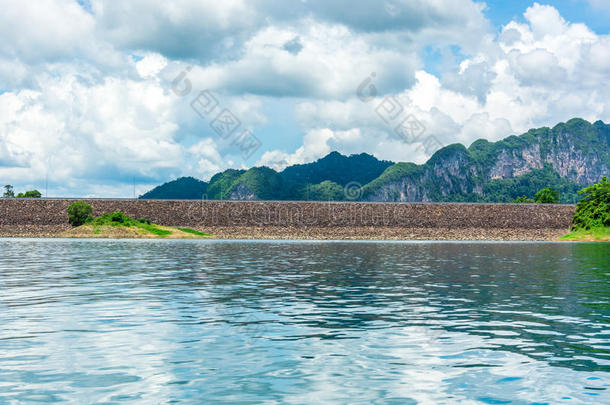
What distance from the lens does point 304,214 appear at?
307 ft

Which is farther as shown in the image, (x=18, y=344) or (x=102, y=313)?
(x=102, y=313)

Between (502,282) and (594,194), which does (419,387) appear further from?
(594,194)

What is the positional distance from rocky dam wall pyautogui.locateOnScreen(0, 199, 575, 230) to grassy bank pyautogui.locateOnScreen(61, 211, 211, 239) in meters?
6.06

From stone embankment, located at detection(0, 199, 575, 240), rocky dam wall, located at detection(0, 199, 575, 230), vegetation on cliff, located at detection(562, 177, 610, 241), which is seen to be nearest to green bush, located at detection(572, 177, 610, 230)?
vegetation on cliff, located at detection(562, 177, 610, 241)

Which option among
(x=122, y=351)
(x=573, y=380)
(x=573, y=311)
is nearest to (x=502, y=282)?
(x=573, y=311)

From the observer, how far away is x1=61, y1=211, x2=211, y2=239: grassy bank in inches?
3076

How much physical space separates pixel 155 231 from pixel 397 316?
7106 cm

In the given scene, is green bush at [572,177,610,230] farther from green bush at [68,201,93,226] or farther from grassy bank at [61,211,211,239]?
green bush at [68,201,93,226]

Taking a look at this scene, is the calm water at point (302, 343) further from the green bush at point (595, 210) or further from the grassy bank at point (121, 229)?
the green bush at point (595, 210)

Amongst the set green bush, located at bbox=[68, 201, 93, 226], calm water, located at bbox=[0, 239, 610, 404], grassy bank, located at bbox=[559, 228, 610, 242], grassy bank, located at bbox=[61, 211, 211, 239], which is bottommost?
grassy bank, located at bbox=[559, 228, 610, 242]

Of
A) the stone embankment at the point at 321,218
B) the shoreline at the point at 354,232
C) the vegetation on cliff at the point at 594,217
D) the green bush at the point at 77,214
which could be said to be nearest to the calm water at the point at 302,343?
the green bush at the point at 77,214

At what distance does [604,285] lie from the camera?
20609 mm

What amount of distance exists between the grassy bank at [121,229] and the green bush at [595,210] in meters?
58.7

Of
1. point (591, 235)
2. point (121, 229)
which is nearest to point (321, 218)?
point (121, 229)
